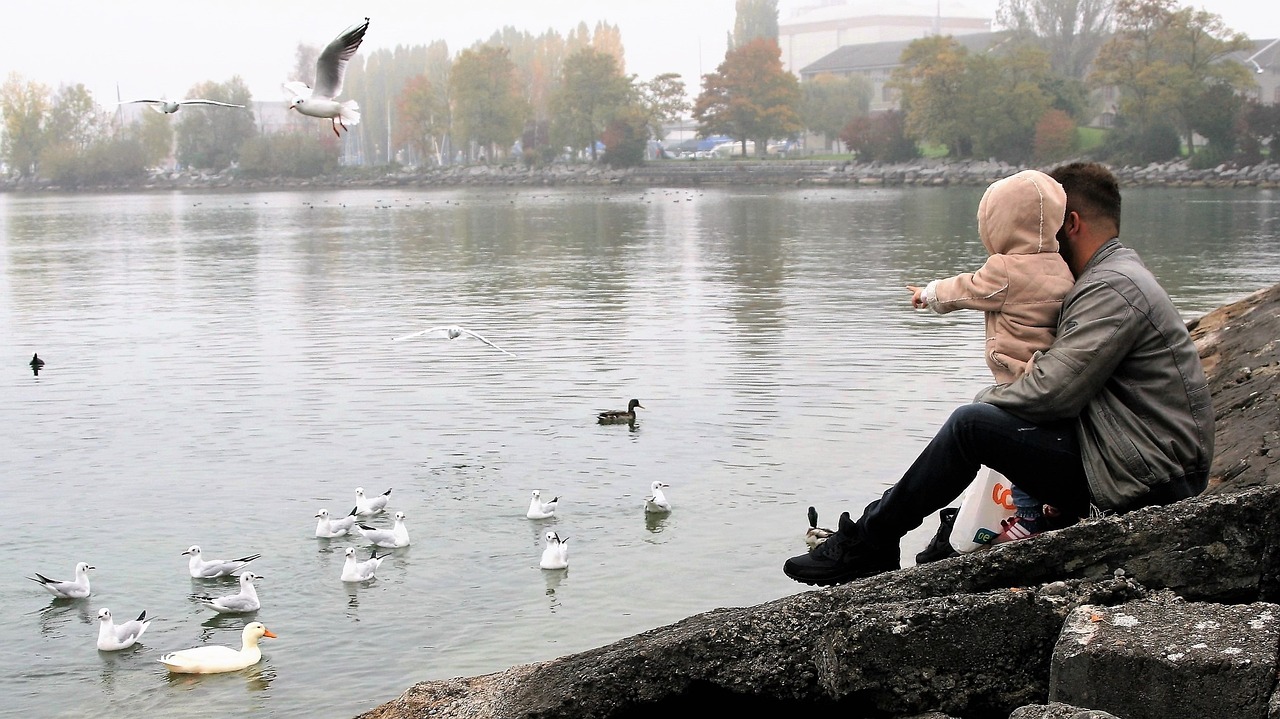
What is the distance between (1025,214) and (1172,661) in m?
1.78

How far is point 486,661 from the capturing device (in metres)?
8.13

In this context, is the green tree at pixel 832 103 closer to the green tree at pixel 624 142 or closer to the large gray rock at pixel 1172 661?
the green tree at pixel 624 142

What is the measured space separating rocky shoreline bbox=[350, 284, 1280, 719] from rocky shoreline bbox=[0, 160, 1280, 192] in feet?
232

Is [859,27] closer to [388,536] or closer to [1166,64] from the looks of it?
[1166,64]

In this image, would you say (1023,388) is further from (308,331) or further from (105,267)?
(105,267)

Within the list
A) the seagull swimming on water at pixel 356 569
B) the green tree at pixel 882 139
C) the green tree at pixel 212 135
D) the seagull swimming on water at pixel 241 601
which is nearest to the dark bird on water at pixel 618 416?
the seagull swimming on water at pixel 356 569

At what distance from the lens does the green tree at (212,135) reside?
487 feet

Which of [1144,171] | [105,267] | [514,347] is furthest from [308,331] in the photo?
[1144,171]

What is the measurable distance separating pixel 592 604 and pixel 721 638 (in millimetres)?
4509

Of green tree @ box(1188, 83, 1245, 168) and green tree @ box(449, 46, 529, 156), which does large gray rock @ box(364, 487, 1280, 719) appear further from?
green tree @ box(449, 46, 529, 156)

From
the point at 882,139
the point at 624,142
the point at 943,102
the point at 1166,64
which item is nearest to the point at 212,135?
the point at 624,142

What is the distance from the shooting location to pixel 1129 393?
15.3ft

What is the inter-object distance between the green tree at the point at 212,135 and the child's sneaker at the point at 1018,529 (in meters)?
149

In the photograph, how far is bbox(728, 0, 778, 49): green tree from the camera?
16175cm
